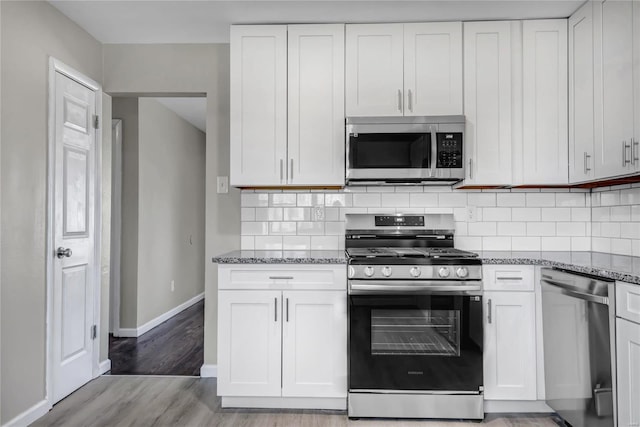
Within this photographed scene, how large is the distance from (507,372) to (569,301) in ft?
1.86

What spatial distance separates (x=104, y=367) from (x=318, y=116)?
2.40m

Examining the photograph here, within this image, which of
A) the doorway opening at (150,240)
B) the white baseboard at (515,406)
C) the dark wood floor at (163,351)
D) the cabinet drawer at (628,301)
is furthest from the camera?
the doorway opening at (150,240)

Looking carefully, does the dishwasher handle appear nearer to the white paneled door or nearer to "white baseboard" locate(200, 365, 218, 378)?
"white baseboard" locate(200, 365, 218, 378)

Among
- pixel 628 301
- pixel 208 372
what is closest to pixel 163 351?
pixel 208 372

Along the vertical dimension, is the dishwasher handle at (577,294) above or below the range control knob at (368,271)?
below

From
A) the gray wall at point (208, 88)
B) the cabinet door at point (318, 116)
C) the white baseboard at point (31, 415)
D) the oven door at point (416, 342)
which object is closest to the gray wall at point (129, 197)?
the gray wall at point (208, 88)

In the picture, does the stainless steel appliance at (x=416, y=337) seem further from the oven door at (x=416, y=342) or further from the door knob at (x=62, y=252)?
the door knob at (x=62, y=252)

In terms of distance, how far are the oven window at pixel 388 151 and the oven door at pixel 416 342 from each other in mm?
820

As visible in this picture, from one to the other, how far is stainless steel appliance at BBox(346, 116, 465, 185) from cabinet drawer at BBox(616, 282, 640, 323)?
1.06 metres

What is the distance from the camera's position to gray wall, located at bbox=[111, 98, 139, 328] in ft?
13.4

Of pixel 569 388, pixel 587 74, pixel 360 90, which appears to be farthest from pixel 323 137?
pixel 569 388

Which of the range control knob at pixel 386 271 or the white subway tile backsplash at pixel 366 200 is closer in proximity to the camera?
the range control knob at pixel 386 271

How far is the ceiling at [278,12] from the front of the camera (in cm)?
246

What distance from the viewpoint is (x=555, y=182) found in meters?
2.62
